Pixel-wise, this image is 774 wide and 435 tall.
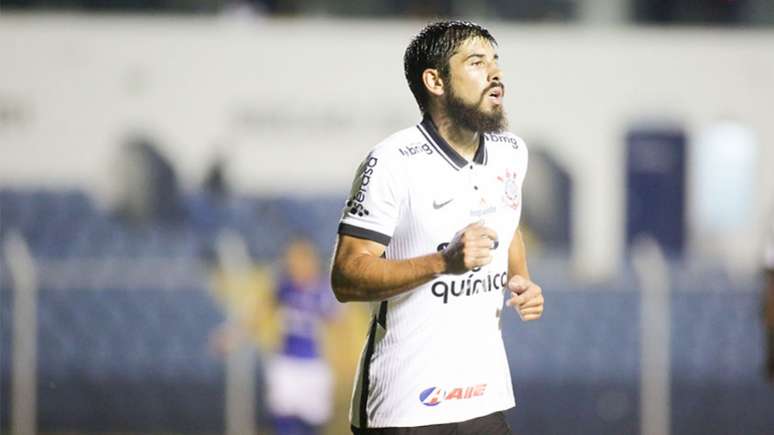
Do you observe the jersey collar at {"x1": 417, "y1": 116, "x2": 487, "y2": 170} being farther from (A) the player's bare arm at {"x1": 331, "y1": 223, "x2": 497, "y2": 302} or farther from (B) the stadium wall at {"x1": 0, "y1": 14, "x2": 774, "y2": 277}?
(B) the stadium wall at {"x1": 0, "y1": 14, "x2": 774, "y2": 277}

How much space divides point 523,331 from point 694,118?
389 centimetres

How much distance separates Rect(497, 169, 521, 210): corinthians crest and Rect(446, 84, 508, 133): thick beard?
0.56ft

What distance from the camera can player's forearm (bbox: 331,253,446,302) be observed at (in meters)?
3.87

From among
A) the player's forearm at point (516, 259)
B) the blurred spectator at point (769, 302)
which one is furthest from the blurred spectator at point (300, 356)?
the player's forearm at point (516, 259)

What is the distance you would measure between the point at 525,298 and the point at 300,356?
24.7ft

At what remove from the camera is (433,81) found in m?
4.19

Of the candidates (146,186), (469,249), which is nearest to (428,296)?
(469,249)

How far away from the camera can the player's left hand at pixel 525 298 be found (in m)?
4.01

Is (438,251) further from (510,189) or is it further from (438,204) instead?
(510,189)

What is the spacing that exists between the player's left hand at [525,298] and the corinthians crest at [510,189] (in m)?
0.27

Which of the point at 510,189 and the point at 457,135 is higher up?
the point at 457,135

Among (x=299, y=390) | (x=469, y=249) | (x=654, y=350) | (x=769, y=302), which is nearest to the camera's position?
(x=469, y=249)

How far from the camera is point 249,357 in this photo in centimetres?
1360

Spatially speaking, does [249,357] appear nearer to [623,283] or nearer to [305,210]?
[305,210]
